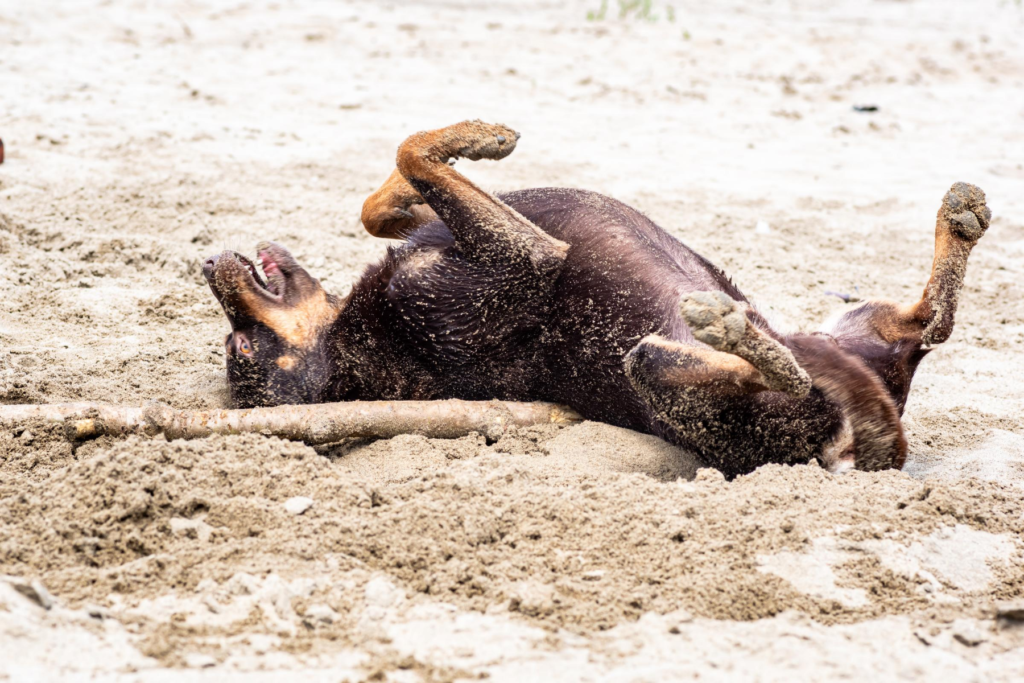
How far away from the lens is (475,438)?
11.5 feet

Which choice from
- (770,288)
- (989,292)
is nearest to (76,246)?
(770,288)

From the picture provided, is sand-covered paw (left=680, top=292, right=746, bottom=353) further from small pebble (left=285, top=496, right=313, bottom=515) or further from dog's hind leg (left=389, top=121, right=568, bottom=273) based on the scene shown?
small pebble (left=285, top=496, right=313, bottom=515)

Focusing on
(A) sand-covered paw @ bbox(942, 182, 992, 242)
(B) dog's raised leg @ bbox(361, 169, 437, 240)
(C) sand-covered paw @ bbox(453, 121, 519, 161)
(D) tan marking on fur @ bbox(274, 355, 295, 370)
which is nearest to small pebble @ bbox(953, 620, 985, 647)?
(A) sand-covered paw @ bbox(942, 182, 992, 242)

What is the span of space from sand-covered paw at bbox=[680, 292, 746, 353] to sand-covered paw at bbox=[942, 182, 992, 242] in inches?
45.4

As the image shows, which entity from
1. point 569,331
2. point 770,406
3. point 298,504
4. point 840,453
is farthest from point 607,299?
point 298,504

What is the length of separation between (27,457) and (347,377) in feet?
4.00

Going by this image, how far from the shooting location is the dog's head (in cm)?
375

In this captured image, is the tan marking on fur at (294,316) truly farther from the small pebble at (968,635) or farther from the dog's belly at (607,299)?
the small pebble at (968,635)

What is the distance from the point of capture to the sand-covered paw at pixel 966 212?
336 cm

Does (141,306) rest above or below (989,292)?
below

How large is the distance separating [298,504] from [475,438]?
100cm

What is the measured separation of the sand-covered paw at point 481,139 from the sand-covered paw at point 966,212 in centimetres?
164

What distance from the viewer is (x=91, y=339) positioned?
4254 mm

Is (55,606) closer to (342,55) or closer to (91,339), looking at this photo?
(91,339)
